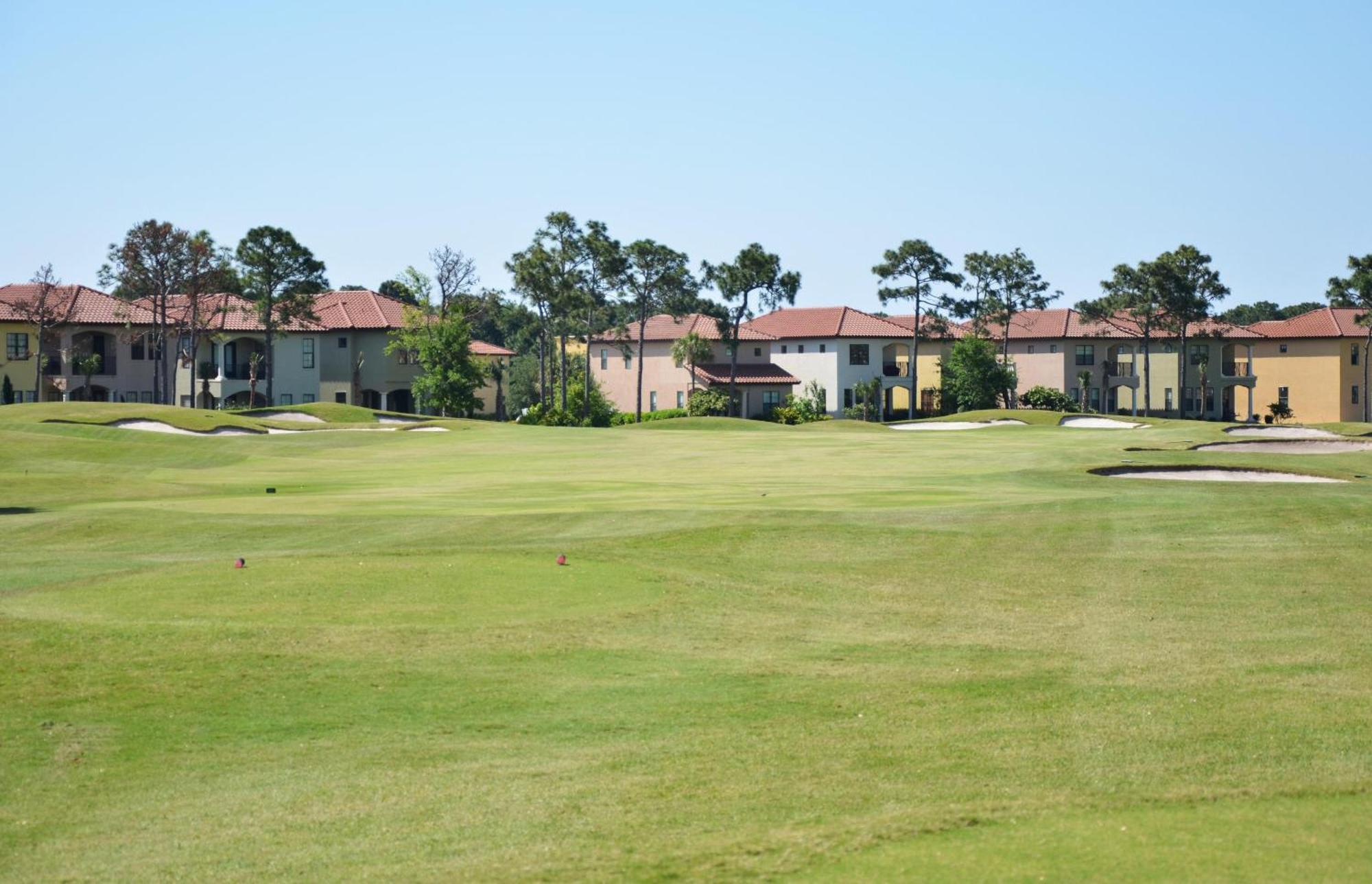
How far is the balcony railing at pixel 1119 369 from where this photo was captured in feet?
395

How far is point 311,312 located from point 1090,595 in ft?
288

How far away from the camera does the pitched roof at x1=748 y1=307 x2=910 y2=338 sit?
11656 centimetres

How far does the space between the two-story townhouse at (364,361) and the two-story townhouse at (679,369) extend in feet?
48.7

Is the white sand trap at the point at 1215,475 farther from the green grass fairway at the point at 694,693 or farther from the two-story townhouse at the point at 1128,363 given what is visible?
the two-story townhouse at the point at 1128,363

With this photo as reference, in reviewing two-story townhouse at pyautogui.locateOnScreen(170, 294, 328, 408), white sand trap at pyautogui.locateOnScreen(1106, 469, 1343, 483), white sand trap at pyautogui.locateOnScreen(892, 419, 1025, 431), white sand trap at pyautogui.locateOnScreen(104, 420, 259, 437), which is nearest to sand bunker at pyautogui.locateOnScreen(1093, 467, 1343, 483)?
white sand trap at pyautogui.locateOnScreen(1106, 469, 1343, 483)

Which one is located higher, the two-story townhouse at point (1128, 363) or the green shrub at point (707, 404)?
the two-story townhouse at point (1128, 363)

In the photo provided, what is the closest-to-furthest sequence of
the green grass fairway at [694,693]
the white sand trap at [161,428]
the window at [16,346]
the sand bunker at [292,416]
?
the green grass fairway at [694,693] < the white sand trap at [161,428] < the sand bunker at [292,416] < the window at [16,346]

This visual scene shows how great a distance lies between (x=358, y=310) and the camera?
10988 centimetres

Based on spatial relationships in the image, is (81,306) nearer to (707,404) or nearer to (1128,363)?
(707,404)

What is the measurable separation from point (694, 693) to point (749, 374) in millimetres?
102939

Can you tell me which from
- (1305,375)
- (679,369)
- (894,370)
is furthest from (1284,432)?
(1305,375)

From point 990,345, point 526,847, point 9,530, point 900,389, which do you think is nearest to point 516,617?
point 526,847

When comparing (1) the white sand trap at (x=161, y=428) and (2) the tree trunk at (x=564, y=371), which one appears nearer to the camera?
(1) the white sand trap at (x=161, y=428)

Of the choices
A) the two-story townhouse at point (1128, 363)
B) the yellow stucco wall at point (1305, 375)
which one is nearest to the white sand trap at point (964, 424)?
the two-story townhouse at point (1128, 363)
